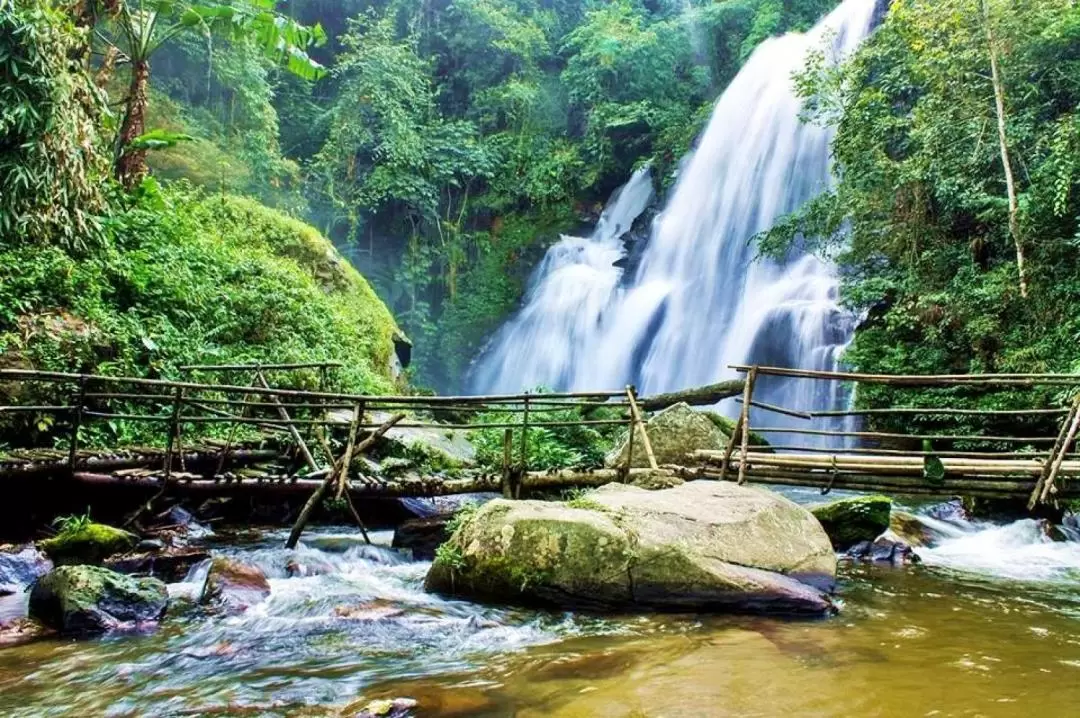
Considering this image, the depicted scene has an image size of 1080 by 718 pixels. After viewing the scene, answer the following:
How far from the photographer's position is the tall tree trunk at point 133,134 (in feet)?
37.6

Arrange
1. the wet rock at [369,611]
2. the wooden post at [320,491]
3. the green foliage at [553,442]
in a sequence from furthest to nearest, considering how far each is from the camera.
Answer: the green foliage at [553,442]
the wooden post at [320,491]
the wet rock at [369,611]

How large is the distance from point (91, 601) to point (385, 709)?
7.19 feet

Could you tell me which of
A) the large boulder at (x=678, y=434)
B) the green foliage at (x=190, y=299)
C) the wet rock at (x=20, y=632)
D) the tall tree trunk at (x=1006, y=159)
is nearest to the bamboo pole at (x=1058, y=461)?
the large boulder at (x=678, y=434)

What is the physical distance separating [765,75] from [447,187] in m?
9.95

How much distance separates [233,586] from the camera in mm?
4910

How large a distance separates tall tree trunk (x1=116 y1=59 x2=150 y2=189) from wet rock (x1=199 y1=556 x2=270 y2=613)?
28.1 feet

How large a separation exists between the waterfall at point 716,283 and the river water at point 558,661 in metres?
9.97

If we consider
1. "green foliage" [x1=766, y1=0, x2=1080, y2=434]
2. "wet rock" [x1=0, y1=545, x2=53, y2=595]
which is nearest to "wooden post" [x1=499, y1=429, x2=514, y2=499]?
"wet rock" [x1=0, y1=545, x2=53, y2=595]

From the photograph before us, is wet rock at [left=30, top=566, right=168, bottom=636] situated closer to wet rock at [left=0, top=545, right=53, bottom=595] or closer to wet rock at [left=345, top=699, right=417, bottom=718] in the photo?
wet rock at [left=0, top=545, right=53, bottom=595]

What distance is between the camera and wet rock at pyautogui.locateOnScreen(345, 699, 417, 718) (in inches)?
123

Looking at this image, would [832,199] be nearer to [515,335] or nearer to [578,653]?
[515,335]

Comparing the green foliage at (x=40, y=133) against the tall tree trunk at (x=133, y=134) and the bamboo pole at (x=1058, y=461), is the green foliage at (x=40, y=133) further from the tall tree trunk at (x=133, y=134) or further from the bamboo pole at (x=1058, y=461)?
the bamboo pole at (x=1058, y=461)

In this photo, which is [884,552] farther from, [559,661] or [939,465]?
[559,661]

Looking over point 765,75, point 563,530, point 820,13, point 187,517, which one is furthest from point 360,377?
point 820,13
